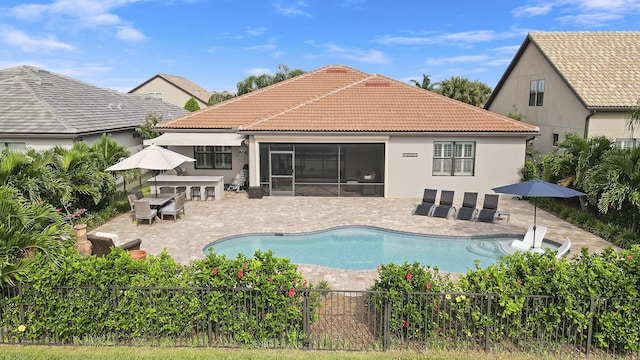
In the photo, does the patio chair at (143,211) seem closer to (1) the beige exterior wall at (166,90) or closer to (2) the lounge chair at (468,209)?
(2) the lounge chair at (468,209)

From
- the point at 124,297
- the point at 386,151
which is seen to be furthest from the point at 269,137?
the point at 124,297

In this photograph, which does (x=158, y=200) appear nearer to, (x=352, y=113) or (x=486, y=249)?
(x=352, y=113)

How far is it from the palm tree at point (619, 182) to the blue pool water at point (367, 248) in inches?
152

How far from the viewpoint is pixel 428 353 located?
8820mm

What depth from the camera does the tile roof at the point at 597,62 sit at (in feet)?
82.4

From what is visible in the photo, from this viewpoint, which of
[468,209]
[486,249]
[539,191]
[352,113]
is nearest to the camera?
[539,191]

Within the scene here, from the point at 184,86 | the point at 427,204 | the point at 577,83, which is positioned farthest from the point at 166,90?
the point at 577,83

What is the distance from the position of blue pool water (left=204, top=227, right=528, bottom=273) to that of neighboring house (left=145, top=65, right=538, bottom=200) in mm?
7343

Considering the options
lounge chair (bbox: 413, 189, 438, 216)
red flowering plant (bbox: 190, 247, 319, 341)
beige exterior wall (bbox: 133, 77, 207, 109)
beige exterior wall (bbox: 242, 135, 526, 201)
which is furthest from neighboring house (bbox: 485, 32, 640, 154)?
beige exterior wall (bbox: 133, 77, 207, 109)

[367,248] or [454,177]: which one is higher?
[454,177]

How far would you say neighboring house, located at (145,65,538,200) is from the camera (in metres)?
25.0

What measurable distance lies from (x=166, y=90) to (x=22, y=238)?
70.2 meters

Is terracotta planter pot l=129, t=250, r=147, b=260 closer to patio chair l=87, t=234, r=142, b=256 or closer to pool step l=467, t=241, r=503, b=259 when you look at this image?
patio chair l=87, t=234, r=142, b=256

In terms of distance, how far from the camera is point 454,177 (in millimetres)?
25328
